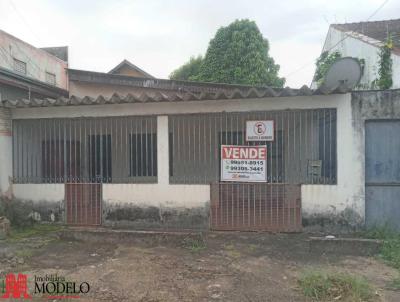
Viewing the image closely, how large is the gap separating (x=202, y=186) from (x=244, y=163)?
904mm

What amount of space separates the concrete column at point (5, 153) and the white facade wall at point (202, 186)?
190mm

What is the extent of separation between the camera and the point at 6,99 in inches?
303

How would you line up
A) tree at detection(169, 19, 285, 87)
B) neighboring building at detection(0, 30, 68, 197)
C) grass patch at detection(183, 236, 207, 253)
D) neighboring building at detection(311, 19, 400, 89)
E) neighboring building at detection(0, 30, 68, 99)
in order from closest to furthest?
grass patch at detection(183, 236, 207, 253), neighboring building at detection(0, 30, 68, 197), neighboring building at detection(0, 30, 68, 99), neighboring building at detection(311, 19, 400, 89), tree at detection(169, 19, 285, 87)

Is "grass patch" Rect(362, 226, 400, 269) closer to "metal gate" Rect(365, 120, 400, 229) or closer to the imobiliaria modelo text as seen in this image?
"metal gate" Rect(365, 120, 400, 229)

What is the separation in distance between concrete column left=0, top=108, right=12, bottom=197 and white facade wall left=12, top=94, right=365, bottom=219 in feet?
0.62

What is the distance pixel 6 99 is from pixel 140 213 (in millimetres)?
3676

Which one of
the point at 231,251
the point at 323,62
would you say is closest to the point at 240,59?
the point at 323,62

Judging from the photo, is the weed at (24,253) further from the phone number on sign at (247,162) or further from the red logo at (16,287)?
the phone number on sign at (247,162)

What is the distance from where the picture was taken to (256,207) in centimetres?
682

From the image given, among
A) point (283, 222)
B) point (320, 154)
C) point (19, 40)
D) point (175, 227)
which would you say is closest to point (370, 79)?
point (320, 154)

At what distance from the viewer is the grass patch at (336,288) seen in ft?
13.0

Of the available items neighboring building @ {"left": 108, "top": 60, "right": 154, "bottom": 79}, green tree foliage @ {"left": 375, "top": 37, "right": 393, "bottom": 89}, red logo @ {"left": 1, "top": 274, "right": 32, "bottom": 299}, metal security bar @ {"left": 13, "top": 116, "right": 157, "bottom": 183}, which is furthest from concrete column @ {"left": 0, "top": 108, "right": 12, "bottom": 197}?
neighboring building @ {"left": 108, "top": 60, "right": 154, "bottom": 79}

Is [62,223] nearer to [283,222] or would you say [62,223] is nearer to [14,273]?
[14,273]

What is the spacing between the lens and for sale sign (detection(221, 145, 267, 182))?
6.81 metres
